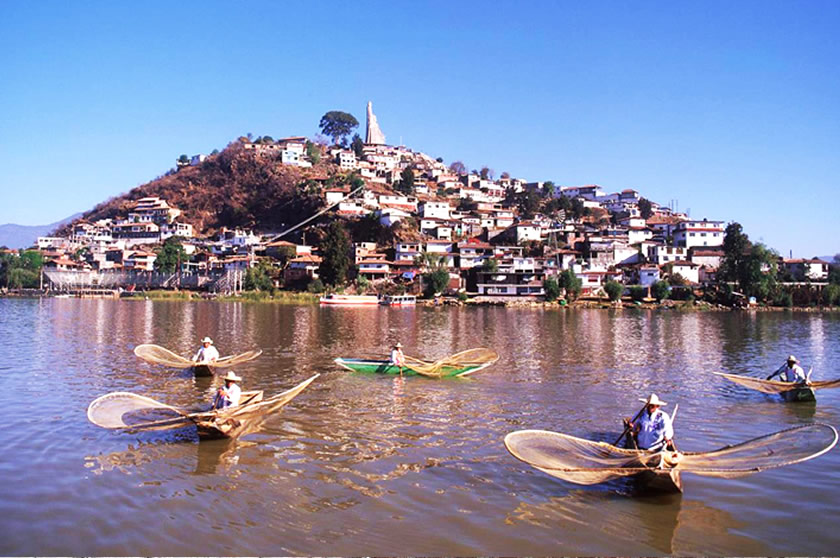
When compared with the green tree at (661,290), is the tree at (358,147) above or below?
above

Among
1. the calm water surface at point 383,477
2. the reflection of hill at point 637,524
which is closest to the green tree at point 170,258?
the calm water surface at point 383,477

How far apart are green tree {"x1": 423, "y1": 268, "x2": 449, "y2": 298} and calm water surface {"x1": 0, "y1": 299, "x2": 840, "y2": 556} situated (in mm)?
48853

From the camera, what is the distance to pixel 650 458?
8250mm

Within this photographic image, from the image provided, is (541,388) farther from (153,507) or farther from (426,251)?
(426,251)

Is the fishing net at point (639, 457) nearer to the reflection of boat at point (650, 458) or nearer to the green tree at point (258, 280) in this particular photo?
the reflection of boat at point (650, 458)

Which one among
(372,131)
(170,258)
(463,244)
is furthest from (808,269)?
(372,131)

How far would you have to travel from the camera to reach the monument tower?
154750 mm

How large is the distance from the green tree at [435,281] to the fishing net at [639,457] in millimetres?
60243

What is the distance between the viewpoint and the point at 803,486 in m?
8.84

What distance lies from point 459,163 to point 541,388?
137157 mm

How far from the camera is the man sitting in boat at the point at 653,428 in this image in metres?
8.77

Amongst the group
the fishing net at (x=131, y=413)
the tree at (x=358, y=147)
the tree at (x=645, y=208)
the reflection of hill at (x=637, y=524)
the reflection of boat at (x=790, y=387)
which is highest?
the tree at (x=358, y=147)

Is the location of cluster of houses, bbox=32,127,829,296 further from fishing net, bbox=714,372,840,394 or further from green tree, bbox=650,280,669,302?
fishing net, bbox=714,372,840,394

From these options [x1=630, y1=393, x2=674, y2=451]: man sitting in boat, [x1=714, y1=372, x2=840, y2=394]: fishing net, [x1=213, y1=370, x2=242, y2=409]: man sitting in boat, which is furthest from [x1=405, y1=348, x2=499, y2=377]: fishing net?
[x1=630, y1=393, x2=674, y2=451]: man sitting in boat
